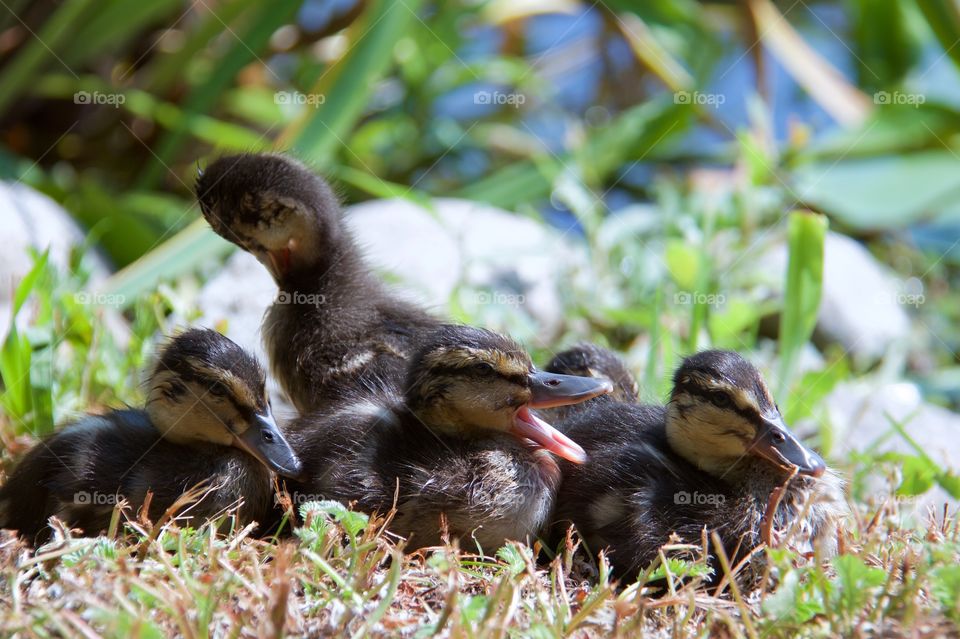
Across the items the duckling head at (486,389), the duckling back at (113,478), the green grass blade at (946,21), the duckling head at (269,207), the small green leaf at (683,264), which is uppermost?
the green grass blade at (946,21)

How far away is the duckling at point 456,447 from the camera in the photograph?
2.44 m

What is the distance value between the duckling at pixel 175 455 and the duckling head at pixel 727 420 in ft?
3.05

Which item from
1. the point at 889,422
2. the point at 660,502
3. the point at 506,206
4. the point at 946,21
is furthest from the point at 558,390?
the point at 946,21

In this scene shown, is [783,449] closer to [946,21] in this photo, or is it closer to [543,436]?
[543,436]

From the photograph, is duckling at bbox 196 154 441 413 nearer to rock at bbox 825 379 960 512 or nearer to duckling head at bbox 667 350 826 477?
duckling head at bbox 667 350 826 477

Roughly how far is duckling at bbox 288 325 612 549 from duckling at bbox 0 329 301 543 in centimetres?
14

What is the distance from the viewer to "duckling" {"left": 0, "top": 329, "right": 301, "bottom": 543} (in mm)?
2432

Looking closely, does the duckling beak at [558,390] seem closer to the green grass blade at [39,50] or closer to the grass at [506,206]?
the grass at [506,206]

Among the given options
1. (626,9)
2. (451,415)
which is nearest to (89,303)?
(451,415)

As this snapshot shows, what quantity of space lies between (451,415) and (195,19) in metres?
4.55

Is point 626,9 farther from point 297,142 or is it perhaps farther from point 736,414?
point 736,414

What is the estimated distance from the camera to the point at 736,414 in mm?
2418

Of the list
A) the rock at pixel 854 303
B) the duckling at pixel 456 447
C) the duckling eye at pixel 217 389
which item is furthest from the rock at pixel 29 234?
the rock at pixel 854 303

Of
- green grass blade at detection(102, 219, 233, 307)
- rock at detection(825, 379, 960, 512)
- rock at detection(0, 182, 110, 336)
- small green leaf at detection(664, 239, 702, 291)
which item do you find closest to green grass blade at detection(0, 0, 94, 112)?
rock at detection(0, 182, 110, 336)
